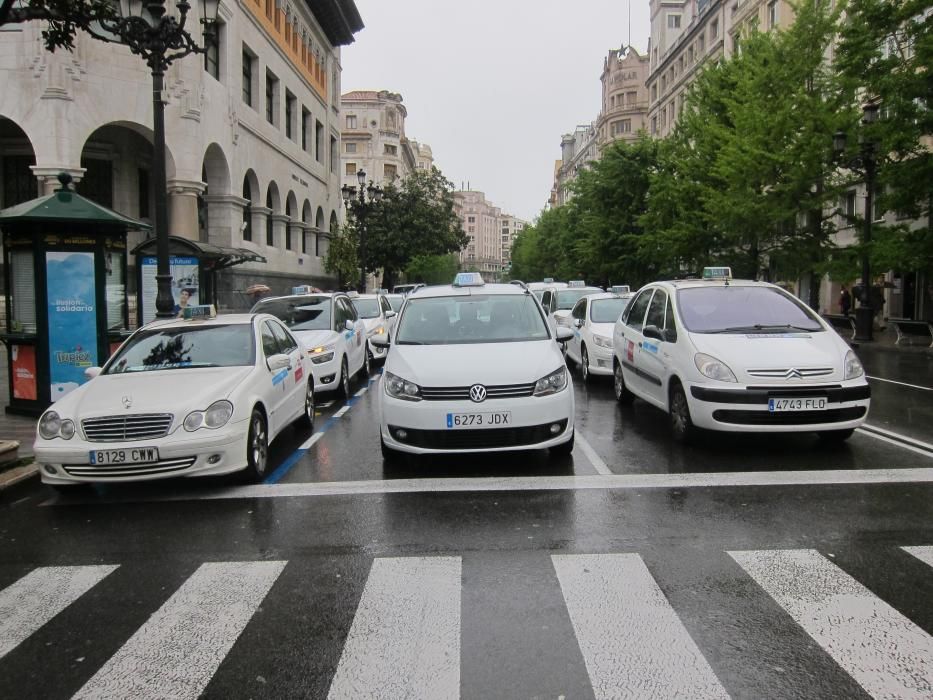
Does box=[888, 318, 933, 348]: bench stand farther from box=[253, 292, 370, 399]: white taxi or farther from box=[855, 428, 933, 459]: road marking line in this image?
box=[253, 292, 370, 399]: white taxi

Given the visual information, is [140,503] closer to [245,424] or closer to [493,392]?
[245,424]

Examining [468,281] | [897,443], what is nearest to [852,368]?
[897,443]

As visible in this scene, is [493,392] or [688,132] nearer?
[493,392]

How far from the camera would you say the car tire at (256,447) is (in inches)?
263

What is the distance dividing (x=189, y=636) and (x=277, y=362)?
4.29m

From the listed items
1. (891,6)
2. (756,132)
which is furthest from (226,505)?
(756,132)

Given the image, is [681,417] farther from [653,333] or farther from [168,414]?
[168,414]

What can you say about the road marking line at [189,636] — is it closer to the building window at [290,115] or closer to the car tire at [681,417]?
the car tire at [681,417]

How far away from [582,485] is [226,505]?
114 inches

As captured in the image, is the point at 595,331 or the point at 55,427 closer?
the point at 55,427

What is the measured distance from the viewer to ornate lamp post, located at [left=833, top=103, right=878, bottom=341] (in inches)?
866

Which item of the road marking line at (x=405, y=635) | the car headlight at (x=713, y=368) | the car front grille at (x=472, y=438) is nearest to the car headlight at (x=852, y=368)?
the car headlight at (x=713, y=368)

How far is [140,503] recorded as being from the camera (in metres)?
6.31

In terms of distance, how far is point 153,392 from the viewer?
6590 mm
